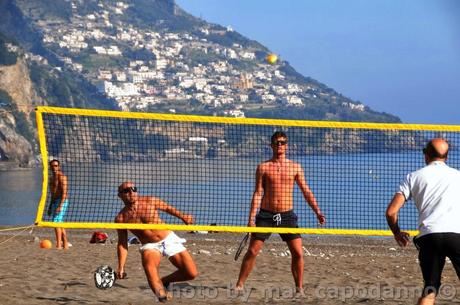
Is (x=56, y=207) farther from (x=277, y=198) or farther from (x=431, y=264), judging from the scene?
(x=431, y=264)

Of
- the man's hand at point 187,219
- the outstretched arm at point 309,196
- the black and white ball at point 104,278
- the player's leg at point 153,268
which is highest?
the outstretched arm at point 309,196

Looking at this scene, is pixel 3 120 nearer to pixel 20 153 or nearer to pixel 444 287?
pixel 20 153

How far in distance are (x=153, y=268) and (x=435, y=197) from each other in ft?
10.8

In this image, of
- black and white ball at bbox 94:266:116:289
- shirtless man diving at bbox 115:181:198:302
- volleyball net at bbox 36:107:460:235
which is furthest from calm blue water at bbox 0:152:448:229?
shirtless man diving at bbox 115:181:198:302

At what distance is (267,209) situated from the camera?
36.8 feet

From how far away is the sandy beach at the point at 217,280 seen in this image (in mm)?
11086

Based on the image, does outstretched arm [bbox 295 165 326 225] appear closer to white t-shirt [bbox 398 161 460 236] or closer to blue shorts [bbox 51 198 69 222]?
white t-shirt [bbox 398 161 460 236]

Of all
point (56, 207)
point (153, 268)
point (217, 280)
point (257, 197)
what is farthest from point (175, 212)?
point (56, 207)

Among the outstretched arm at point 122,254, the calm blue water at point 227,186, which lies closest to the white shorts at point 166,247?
the outstretched arm at point 122,254

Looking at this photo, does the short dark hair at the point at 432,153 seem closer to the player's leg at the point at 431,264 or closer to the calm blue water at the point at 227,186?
the player's leg at the point at 431,264

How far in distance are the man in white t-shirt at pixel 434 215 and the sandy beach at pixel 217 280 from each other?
2.80m

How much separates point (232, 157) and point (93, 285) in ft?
16.8

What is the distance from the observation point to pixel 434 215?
26.2 feet

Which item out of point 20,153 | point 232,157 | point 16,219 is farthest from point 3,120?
point 232,157
